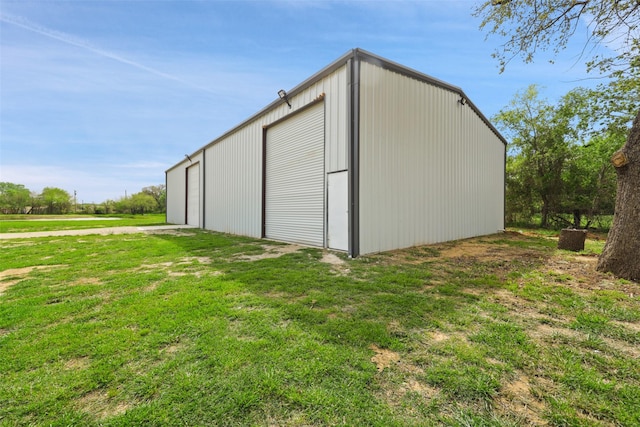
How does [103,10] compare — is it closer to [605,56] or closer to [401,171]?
[401,171]

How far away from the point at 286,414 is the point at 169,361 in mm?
1020

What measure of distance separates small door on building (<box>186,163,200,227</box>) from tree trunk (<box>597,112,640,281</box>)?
16.9 meters

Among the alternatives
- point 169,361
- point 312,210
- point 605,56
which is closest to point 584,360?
point 169,361

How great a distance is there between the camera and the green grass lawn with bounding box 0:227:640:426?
142cm

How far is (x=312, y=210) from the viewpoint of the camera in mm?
7227

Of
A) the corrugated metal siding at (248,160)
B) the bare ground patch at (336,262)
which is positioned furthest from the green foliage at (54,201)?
the bare ground patch at (336,262)

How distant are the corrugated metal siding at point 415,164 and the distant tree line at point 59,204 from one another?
32.9 m

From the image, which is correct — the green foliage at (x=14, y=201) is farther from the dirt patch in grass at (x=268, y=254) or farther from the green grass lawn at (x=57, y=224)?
the dirt patch in grass at (x=268, y=254)

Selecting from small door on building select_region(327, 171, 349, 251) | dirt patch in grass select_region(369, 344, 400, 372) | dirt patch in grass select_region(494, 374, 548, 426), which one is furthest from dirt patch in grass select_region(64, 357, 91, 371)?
small door on building select_region(327, 171, 349, 251)

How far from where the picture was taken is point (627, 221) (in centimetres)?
387

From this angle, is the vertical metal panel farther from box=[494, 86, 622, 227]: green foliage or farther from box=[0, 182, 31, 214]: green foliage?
box=[0, 182, 31, 214]: green foliage

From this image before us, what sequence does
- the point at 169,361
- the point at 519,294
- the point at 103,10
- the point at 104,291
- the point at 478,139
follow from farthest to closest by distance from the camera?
1. the point at 478,139
2. the point at 103,10
3. the point at 104,291
4. the point at 519,294
5. the point at 169,361

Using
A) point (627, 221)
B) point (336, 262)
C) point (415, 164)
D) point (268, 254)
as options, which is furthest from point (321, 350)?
point (415, 164)

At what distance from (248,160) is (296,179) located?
3455 mm
